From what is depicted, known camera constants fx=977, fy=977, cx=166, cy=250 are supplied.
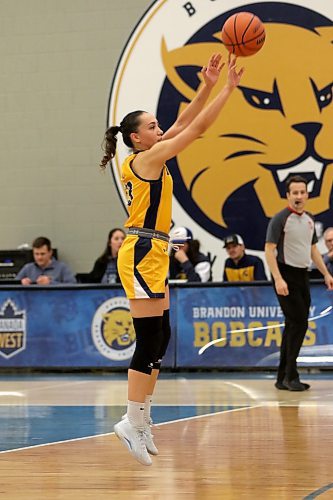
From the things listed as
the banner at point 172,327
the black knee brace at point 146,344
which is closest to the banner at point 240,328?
the banner at point 172,327

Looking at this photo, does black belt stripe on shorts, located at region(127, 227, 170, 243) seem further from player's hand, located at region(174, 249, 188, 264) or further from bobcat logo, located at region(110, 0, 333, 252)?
bobcat logo, located at region(110, 0, 333, 252)

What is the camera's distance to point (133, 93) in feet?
46.6

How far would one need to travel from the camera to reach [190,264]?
12.1 metres

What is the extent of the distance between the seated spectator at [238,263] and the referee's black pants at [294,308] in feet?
9.35

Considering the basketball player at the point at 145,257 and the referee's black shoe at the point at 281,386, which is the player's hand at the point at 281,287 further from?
the basketball player at the point at 145,257

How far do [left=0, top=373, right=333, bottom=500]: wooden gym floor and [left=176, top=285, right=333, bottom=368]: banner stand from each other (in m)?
1.35

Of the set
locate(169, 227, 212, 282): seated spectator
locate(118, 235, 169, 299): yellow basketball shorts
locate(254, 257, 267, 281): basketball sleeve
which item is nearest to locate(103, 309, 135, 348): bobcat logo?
locate(169, 227, 212, 282): seated spectator

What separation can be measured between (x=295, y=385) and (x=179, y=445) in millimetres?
3552

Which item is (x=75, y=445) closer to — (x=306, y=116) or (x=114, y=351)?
(x=114, y=351)

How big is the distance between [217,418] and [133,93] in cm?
800

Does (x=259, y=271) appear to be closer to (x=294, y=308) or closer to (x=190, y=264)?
(x=190, y=264)

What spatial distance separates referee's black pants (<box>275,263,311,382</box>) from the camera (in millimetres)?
9219

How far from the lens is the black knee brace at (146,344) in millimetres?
5293

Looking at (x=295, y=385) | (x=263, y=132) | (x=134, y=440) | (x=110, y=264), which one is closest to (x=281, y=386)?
(x=295, y=385)
